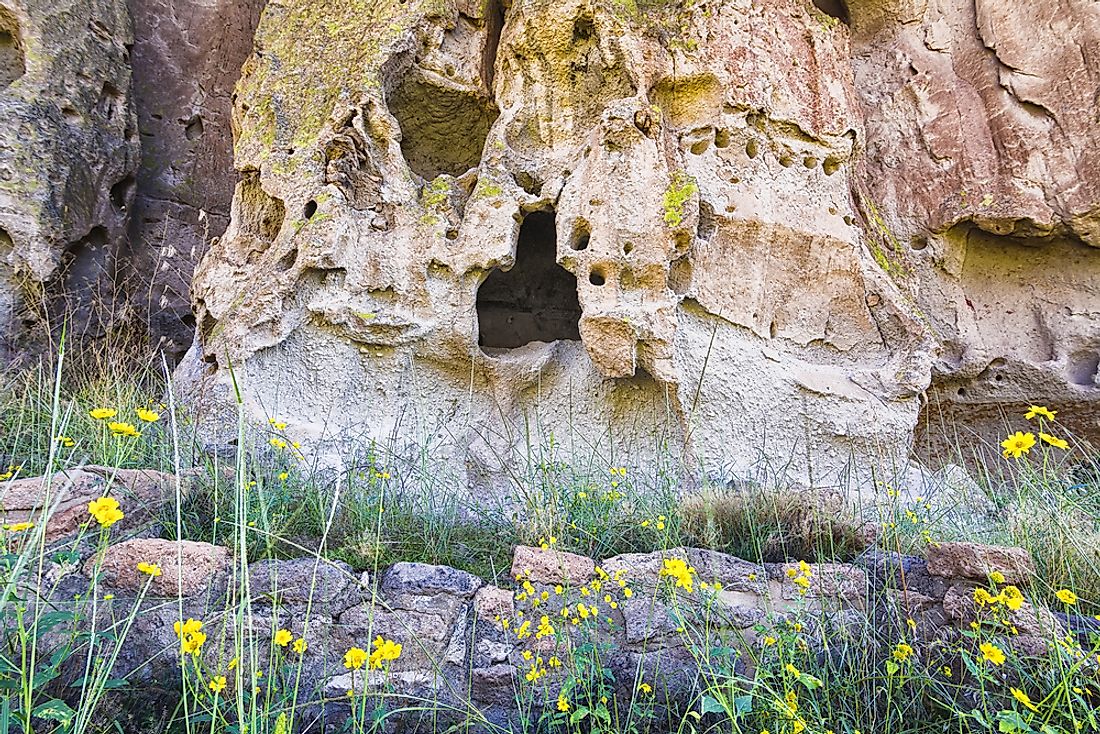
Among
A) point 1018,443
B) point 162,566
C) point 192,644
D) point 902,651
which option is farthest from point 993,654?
point 162,566

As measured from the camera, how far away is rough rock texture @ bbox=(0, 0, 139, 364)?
14.3ft

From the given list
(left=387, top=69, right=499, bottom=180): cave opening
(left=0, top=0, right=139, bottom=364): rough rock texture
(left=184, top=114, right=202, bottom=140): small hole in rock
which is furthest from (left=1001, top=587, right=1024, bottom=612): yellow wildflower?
(left=184, top=114, right=202, bottom=140): small hole in rock

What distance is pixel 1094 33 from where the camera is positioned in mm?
4535

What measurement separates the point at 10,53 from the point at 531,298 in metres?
4.22

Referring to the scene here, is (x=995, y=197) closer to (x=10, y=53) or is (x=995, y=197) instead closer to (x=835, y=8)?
(x=835, y=8)

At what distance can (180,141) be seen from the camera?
581 centimetres

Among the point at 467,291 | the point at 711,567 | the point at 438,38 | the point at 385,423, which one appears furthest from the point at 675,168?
the point at 711,567

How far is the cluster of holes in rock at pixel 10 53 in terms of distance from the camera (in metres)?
4.73

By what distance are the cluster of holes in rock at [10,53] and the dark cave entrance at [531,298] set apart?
12.1ft

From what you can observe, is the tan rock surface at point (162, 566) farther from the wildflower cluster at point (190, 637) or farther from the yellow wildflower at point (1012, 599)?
the yellow wildflower at point (1012, 599)

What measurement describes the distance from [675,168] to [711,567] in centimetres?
260

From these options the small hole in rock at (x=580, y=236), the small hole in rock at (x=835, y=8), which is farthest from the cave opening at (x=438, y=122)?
the small hole in rock at (x=835, y=8)

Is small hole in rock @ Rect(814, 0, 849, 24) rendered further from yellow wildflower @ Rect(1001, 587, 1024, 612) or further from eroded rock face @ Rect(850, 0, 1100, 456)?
yellow wildflower @ Rect(1001, 587, 1024, 612)

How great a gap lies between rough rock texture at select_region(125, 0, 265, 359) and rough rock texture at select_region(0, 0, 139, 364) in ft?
0.93
